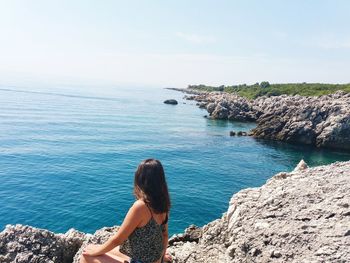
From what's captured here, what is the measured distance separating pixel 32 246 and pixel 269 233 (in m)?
7.58

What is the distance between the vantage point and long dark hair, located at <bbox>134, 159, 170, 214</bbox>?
24.5 feet

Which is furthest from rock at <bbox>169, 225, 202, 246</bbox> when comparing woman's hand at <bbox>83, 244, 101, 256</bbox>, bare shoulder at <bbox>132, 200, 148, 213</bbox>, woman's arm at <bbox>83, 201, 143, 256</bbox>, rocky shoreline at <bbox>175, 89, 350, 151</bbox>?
rocky shoreline at <bbox>175, 89, 350, 151</bbox>

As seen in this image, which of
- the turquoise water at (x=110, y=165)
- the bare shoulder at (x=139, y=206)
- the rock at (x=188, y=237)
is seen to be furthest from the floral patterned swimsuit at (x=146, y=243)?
the turquoise water at (x=110, y=165)

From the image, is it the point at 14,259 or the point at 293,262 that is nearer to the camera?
the point at 293,262

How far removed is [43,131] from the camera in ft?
205

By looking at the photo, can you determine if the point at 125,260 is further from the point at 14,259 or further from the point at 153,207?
the point at 14,259

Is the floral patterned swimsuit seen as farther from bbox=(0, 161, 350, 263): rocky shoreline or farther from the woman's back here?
bbox=(0, 161, 350, 263): rocky shoreline

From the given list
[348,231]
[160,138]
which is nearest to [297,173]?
[348,231]

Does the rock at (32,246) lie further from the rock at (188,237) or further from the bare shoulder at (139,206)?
the bare shoulder at (139,206)

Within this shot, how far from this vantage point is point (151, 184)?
7496 mm

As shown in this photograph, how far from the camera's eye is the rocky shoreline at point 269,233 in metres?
8.84

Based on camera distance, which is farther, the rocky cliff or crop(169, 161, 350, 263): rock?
the rocky cliff

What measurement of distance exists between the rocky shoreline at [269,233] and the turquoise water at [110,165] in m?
15.6

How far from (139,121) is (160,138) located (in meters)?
22.2
